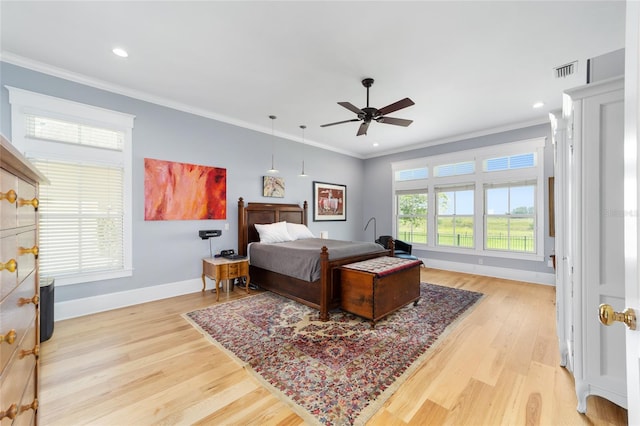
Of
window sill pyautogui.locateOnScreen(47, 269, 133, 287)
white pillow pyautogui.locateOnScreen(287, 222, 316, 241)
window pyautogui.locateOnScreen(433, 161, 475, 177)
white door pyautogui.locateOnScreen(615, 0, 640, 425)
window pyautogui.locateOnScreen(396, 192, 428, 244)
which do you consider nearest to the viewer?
white door pyautogui.locateOnScreen(615, 0, 640, 425)

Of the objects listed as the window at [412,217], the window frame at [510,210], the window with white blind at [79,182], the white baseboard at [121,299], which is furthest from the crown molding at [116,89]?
the window frame at [510,210]

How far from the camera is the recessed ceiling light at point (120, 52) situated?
267 centimetres

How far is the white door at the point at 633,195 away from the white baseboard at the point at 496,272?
496 cm

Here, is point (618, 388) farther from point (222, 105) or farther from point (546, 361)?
point (222, 105)

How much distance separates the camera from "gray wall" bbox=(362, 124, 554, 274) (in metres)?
4.58

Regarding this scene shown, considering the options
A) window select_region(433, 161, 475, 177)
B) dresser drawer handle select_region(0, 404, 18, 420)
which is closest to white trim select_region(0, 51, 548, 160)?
window select_region(433, 161, 475, 177)

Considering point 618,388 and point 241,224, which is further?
point 241,224

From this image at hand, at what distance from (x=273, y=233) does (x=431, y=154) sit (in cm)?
395

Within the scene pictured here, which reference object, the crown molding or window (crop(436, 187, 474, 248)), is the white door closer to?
the crown molding

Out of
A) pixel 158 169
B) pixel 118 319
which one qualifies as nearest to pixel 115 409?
pixel 118 319

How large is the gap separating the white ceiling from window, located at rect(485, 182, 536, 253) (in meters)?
1.59

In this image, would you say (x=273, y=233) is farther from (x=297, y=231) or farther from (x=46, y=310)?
(x=46, y=310)

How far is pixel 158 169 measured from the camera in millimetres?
3771

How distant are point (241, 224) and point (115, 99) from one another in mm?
2424
